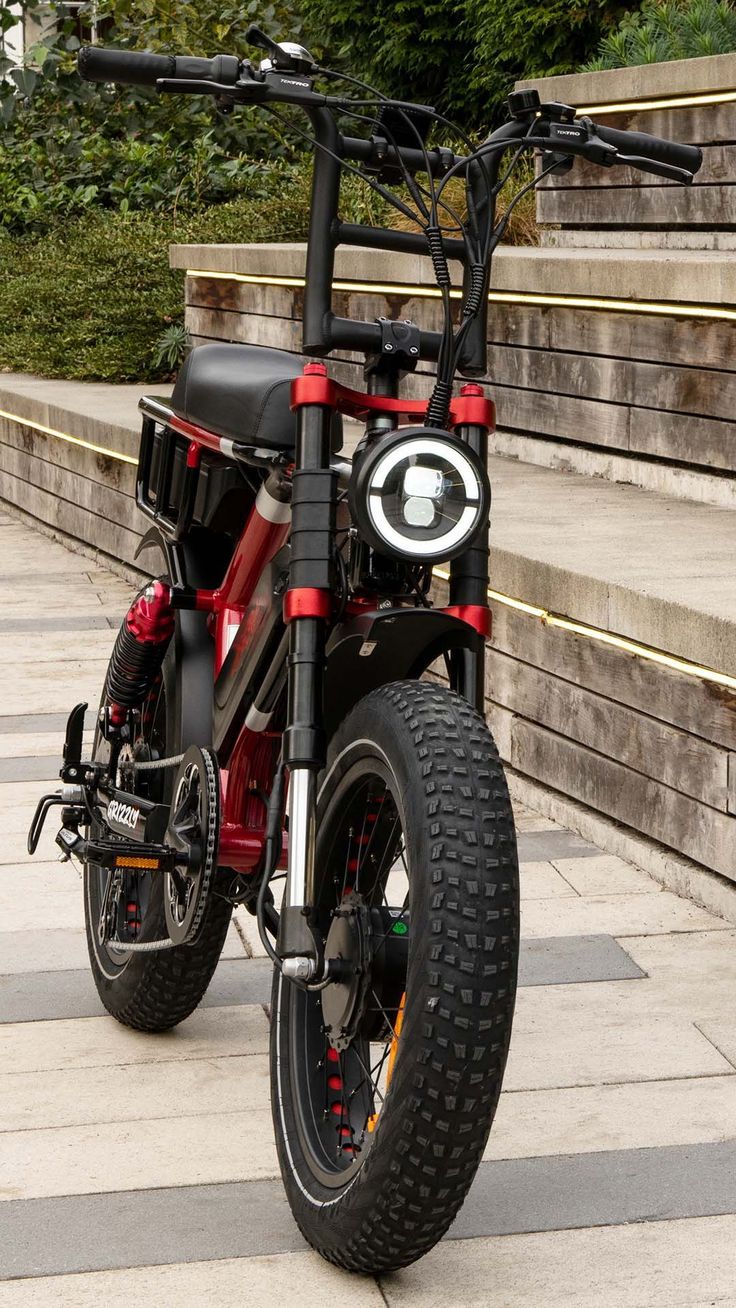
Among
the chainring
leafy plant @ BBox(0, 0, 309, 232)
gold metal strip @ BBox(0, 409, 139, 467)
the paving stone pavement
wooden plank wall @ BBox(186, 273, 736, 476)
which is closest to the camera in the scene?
the paving stone pavement

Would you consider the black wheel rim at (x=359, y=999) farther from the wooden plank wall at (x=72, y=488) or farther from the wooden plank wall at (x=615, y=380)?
the wooden plank wall at (x=72, y=488)

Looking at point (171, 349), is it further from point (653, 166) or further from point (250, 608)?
point (653, 166)

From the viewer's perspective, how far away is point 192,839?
3.05 meters

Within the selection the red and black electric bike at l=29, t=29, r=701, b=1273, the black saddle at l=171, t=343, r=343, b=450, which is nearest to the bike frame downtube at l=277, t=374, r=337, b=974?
the red and black electric bike at l=29, t=29, r=701, b=1273

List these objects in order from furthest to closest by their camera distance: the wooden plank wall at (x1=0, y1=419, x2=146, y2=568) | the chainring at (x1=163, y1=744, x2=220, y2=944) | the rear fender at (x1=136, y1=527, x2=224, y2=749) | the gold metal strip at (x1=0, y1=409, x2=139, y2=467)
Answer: the wooden plank wall at (x1=0, y1=419, x2=146, y2=568) → the gold metal strip at (x1=0, y1=409, x2=139, y2=467) → the rear fender at (x1=136, y1=527, x2=224, y2=749) → the chainring at (x1=163, y1=744, x2=220, y2=944)

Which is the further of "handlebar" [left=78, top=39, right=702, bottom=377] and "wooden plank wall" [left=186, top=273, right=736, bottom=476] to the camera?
"wooden plank wall" [left=186, top=273, right=736, bottom=476]

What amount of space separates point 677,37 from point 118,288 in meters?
4.02

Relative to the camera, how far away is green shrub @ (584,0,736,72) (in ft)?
29.4

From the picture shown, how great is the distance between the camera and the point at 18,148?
15125mm

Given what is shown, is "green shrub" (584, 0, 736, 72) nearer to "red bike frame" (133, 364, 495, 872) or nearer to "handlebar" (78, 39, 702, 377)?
"red bike frame" (133, 364, 495, 872)

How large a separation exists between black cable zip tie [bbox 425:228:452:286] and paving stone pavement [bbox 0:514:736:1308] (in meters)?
1.36

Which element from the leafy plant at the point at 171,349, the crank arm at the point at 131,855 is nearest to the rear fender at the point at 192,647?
the crank arm at the point at 131,855

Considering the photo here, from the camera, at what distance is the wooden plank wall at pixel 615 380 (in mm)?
5703

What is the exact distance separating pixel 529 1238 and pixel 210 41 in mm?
13189
